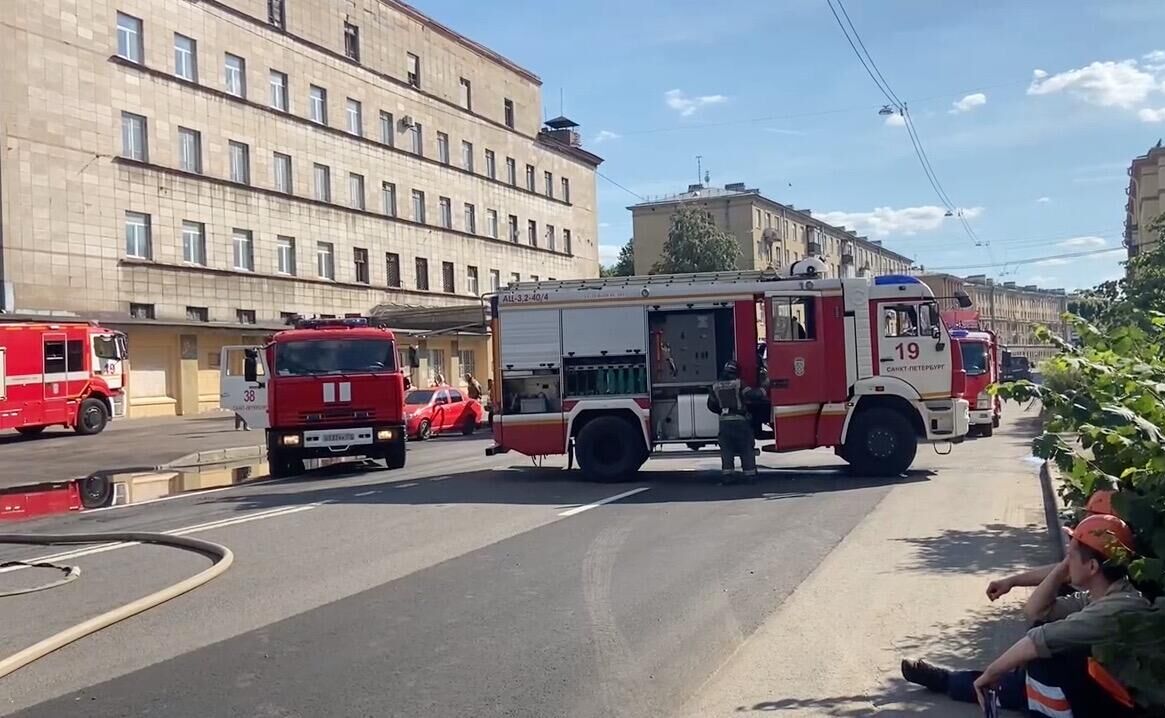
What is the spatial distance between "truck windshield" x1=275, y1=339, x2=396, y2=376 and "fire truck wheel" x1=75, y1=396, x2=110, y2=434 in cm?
1449

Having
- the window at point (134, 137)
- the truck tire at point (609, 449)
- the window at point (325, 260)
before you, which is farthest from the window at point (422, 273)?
the truck tire at point (609, 449)

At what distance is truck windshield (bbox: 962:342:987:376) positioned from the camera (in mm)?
24109

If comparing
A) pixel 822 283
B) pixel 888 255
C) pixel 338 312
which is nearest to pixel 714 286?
pixel 822 283

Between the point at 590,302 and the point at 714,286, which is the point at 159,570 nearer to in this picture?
the point at 590,302

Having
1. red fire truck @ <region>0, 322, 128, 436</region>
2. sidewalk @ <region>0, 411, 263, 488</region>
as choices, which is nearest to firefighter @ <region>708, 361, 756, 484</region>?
sidewalk @ <region>0, 411, 263, 488</region>

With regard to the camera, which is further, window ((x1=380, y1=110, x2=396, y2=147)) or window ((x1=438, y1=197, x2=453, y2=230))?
window ((x1=438, y1=197, x2=453, y2=230))

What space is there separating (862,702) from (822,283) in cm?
1014

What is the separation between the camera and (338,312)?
144ft

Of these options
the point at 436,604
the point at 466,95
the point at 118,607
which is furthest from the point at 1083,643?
the point at 466,95

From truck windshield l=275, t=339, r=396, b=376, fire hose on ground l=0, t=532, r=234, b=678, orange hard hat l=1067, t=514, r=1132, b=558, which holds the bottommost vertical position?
fire hose on ground l=0, t=532, r=234, b=678

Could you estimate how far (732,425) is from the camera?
1433cm

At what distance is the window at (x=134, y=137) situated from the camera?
3472cm

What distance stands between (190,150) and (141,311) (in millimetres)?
6447

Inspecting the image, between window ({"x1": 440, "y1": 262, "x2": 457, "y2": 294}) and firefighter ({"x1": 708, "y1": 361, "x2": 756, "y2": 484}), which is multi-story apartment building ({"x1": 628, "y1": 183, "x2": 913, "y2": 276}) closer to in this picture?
window ({"x1": 440, "y1": 262, "x2": 457, "y2": 294})
